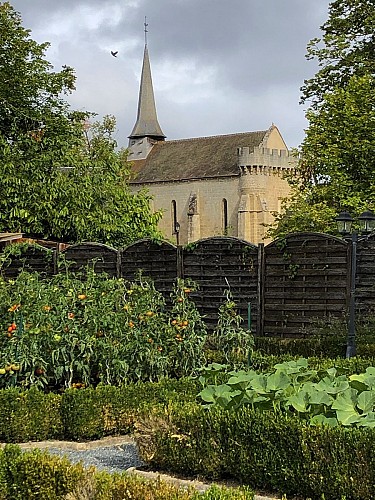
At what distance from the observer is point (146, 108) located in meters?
70.6

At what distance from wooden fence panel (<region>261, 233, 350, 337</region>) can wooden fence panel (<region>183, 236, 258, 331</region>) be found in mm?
279

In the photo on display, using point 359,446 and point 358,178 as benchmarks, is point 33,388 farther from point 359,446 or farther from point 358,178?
point 358,178

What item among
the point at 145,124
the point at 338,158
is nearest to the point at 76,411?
the point at 338,158

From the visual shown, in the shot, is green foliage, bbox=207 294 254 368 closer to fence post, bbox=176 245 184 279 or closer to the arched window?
fence post, bbox=176 245 184 279

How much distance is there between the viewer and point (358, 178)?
73.4 ft

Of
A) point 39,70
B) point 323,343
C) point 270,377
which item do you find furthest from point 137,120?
point 270,377

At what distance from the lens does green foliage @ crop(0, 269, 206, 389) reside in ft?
25.3

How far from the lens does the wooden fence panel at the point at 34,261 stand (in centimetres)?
1566

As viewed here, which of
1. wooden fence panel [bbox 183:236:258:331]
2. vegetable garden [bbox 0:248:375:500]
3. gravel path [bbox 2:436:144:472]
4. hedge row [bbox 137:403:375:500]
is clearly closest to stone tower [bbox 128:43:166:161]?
wooden fence panel [bbox 183:236:258:331]

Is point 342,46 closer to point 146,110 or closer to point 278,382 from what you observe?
point 278,382

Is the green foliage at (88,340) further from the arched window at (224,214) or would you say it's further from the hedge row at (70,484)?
the arched window at (224,214)

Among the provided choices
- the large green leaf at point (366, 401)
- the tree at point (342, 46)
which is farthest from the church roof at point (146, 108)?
the large green leaf at point (366, 401)

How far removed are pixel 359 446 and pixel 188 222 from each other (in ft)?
173

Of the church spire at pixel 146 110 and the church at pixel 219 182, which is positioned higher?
the church spire at pixel 146 110
